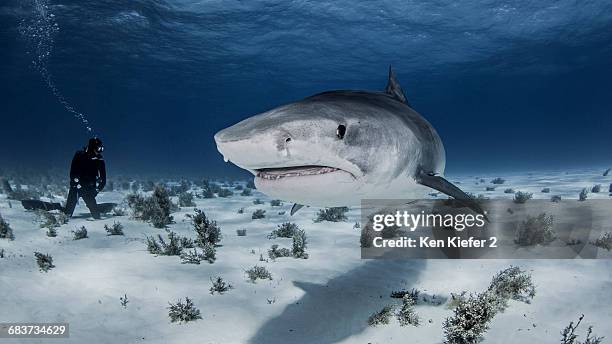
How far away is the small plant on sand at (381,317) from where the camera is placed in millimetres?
4148

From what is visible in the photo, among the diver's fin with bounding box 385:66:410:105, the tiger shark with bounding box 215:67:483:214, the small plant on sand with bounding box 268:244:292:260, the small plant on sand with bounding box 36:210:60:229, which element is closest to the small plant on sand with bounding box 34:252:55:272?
the small plant on sand with bounding box 36:210:60:229

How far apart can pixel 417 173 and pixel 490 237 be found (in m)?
3.91

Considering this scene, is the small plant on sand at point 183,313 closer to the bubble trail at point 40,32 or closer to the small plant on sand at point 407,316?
the small plant on sand at point 407,316

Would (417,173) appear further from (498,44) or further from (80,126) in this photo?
(80,126)

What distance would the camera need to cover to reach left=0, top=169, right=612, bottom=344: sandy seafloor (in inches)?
157

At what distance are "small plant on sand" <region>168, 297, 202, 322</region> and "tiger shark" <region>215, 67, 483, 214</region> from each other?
2197mm

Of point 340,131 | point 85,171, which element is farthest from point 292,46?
point 340,131

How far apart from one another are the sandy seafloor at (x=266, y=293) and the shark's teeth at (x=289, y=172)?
6.78 ft

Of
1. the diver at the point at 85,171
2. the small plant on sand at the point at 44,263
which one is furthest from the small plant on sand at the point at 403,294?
the diver at the point at 85,171

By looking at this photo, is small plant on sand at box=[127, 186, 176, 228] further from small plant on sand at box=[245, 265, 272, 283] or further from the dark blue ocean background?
the dark blue ocean background

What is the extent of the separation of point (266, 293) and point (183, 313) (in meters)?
1.10

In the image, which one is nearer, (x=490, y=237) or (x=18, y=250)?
(x=18, y=250)

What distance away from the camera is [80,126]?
13600 cm

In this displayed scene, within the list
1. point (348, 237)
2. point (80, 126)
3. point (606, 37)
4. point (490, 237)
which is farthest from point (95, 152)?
point (80, 126)
